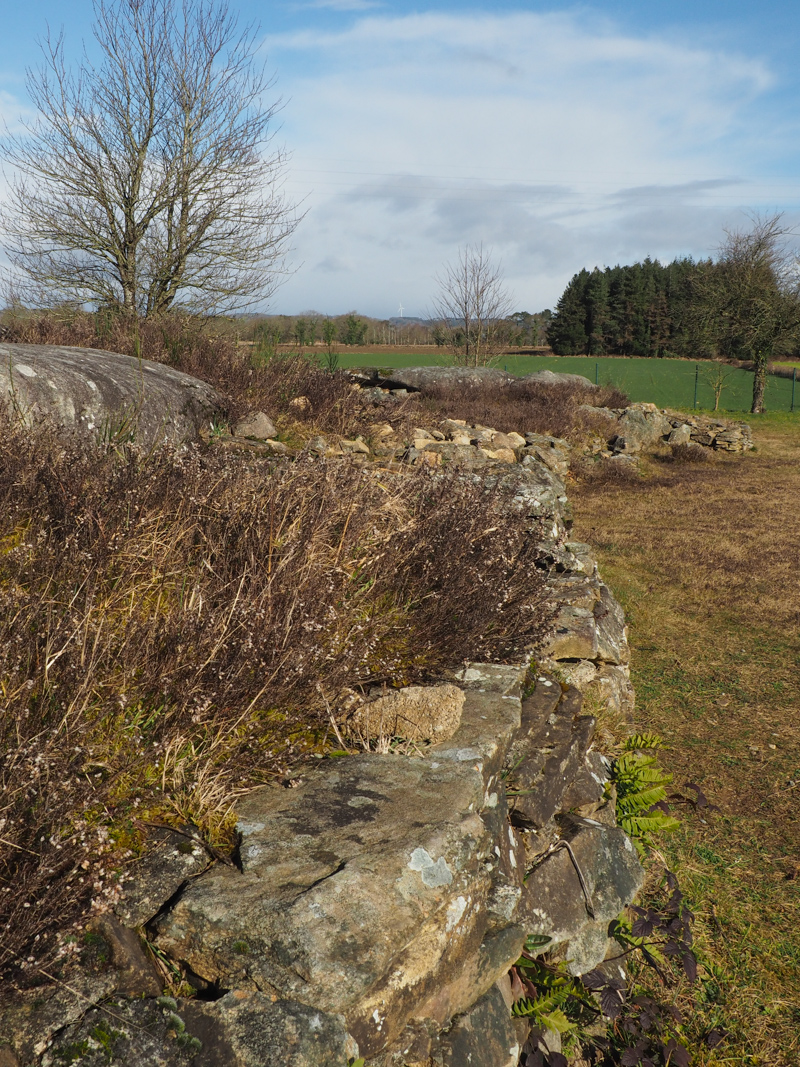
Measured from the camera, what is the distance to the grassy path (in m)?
3.07

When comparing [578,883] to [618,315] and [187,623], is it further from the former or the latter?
[618,315]

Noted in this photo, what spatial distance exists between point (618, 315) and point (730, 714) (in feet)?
238

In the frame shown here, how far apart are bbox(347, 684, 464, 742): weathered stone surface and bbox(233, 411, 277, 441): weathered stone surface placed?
15.3 feet

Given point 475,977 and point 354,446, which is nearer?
point 475,977

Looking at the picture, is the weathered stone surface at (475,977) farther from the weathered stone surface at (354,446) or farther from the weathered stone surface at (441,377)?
the weathered stone surface at (441,377)

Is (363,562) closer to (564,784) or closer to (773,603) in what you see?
(564,784)

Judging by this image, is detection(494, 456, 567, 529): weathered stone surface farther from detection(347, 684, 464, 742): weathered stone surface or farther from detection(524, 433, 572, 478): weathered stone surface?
detection(524, 433, 572, 478): weathered stone surface

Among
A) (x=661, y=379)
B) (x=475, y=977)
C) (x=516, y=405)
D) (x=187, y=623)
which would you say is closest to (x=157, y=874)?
(x=187, y=623)

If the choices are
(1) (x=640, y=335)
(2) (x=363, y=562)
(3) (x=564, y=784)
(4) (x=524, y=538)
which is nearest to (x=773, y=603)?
(4) (x=524, y=538)

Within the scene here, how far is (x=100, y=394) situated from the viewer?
542cm

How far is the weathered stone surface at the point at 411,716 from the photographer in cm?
253

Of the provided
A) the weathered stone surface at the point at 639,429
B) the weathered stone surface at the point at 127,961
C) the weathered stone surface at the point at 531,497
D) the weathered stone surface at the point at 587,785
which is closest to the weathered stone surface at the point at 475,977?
the weathered stone surface at the point at 127,961

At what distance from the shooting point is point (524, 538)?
4.30 metres

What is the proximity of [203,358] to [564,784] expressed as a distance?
22.1 feet
